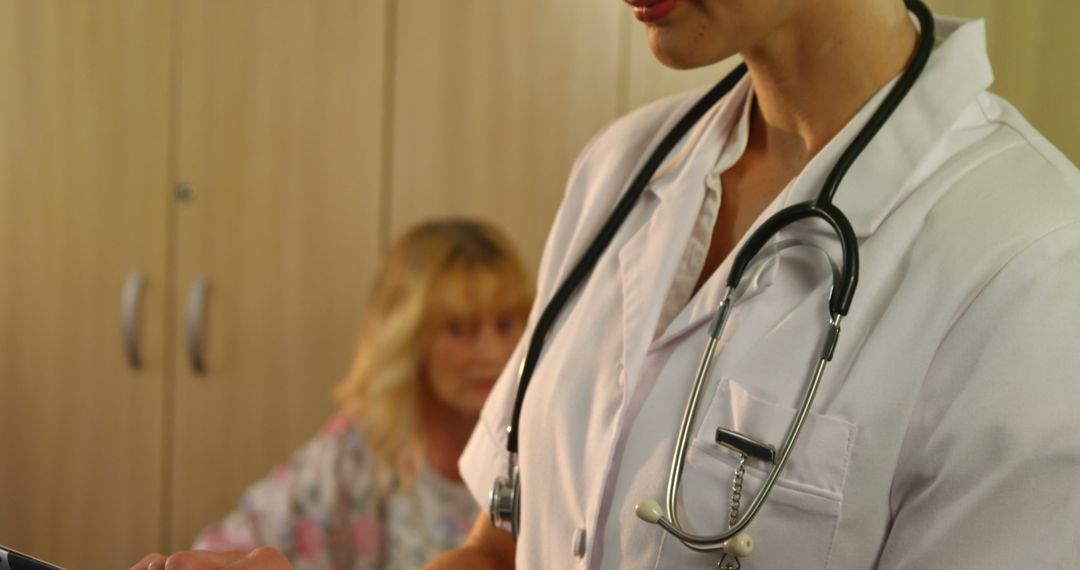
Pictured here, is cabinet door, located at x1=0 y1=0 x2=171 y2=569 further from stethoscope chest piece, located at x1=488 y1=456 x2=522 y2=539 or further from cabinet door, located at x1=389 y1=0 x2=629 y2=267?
stethoscope chest piece, located at x1=488 y1=456 x2=522 y2=539

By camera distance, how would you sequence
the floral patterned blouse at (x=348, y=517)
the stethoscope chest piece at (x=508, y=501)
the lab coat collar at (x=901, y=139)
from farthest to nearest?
1. the floral patterned blouse at (x=348, y=517)
2. the stethoscope chest piece at (x=508, y=501)
3. the lab coat collar at (x=901, y=139)

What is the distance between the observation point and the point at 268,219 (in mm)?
2727

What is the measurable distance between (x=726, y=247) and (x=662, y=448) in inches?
7.6

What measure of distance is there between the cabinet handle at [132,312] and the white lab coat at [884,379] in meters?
2.06

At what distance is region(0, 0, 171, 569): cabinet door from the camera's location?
9.09 ft

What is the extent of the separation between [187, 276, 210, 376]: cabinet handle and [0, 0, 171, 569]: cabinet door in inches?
3.7

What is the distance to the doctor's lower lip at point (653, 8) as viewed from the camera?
0.81 meters

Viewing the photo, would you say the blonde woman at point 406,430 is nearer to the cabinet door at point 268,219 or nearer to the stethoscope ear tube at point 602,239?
the cabinet door at point 268,219

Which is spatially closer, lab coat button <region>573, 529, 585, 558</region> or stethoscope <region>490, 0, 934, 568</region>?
stethoscope <region>490, 0, 934, 568</region>

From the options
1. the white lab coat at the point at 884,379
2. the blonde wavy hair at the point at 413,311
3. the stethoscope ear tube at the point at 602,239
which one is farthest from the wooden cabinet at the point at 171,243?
the white lab coat at the point at 884,379

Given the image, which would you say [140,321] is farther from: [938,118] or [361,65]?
[938,118]

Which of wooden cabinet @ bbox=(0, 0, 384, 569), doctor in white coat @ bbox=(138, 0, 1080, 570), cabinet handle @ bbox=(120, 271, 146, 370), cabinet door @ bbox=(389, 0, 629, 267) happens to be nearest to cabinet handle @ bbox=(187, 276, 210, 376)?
wooden cabinet @ bbox=(0, 0, 384, 569)

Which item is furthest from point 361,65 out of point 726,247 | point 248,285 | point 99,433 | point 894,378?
point 894,378

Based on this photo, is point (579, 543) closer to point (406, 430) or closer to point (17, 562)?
point (17, 562)
